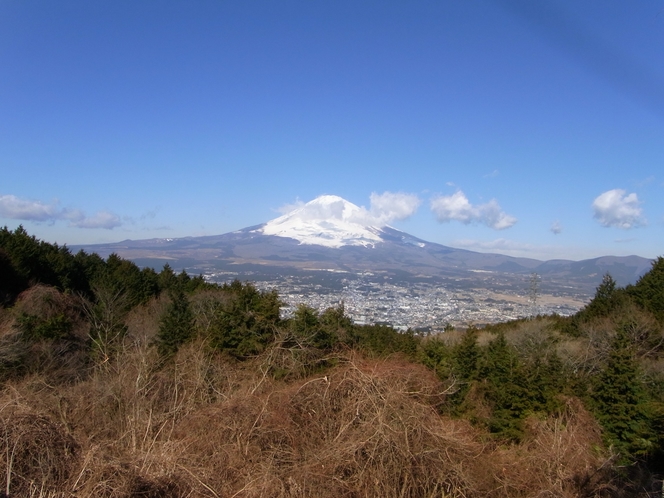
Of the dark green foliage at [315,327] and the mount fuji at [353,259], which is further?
the mount fuji at [353,259]

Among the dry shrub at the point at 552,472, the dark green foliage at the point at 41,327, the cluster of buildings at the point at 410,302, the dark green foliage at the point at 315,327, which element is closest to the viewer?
the dry shrub at the point at 552,472

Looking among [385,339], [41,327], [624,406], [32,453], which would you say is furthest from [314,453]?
[385,339]

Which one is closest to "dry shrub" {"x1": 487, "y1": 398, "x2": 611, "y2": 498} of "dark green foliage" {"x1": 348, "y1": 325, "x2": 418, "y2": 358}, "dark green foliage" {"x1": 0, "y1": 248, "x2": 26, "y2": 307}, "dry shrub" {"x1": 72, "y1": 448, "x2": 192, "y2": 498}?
"dry shrub" {"x1": 72, "y1": 448, "x2": 192, "y2": 498}

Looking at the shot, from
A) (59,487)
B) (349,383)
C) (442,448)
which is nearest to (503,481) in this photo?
(442,448)

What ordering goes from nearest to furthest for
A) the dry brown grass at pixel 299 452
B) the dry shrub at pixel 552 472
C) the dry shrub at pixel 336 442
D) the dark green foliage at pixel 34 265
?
the dry brown grass at pixel 299 452 → the dry shrub at pixel 336 442 → the dry shrub at pixel 552 472 → the dark green foliage at pixel 34 265

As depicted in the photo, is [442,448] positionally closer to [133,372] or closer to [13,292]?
[133,372]

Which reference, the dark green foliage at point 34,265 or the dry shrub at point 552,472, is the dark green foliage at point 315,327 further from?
the dark green foliage at point 34,265

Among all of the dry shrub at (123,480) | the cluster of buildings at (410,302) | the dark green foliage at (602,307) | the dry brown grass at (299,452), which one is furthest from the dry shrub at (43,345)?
the dark green foliage at (602,307)
